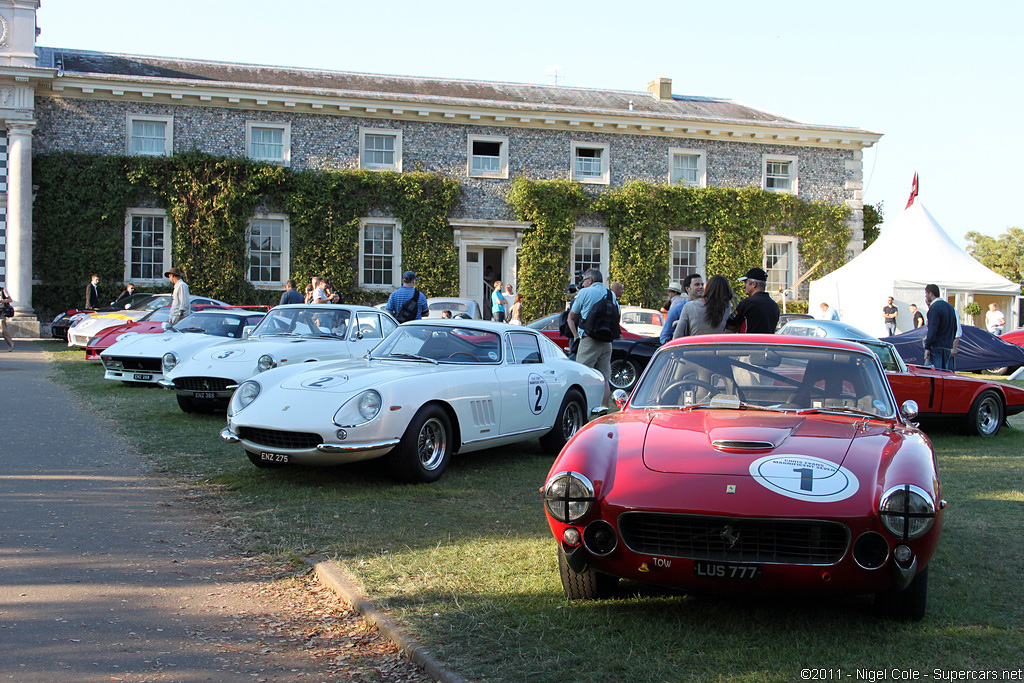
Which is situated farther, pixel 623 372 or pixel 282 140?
pixel 282 140

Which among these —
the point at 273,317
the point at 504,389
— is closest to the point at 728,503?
the point at 504,389

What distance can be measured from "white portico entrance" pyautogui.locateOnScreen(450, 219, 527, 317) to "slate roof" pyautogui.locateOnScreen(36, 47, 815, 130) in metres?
3.63

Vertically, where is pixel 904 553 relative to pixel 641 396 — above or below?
below

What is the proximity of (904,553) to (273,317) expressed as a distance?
8900 mm

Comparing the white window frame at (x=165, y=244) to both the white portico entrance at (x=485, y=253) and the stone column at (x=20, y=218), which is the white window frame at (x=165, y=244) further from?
the white portico entrance at (x=485, y=253)

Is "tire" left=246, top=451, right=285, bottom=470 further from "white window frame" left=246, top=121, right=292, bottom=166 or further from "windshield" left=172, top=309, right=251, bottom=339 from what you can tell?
"white window frame" left=246, top=121, right=292, bottom=166

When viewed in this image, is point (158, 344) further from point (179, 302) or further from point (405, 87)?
point (405, 87)

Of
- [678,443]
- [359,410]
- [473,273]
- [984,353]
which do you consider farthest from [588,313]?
[473,273]

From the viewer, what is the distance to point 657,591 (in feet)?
13.6

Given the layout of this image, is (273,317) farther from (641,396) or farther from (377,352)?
(641,396)

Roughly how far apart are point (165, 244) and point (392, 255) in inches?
251

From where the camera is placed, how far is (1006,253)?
3285 inches

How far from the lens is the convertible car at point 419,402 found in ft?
20.6

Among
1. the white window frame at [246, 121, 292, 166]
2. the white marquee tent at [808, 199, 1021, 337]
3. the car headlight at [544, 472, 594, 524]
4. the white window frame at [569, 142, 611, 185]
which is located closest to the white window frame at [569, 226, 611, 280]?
the white window frame at [569, 142, 611, 185]
